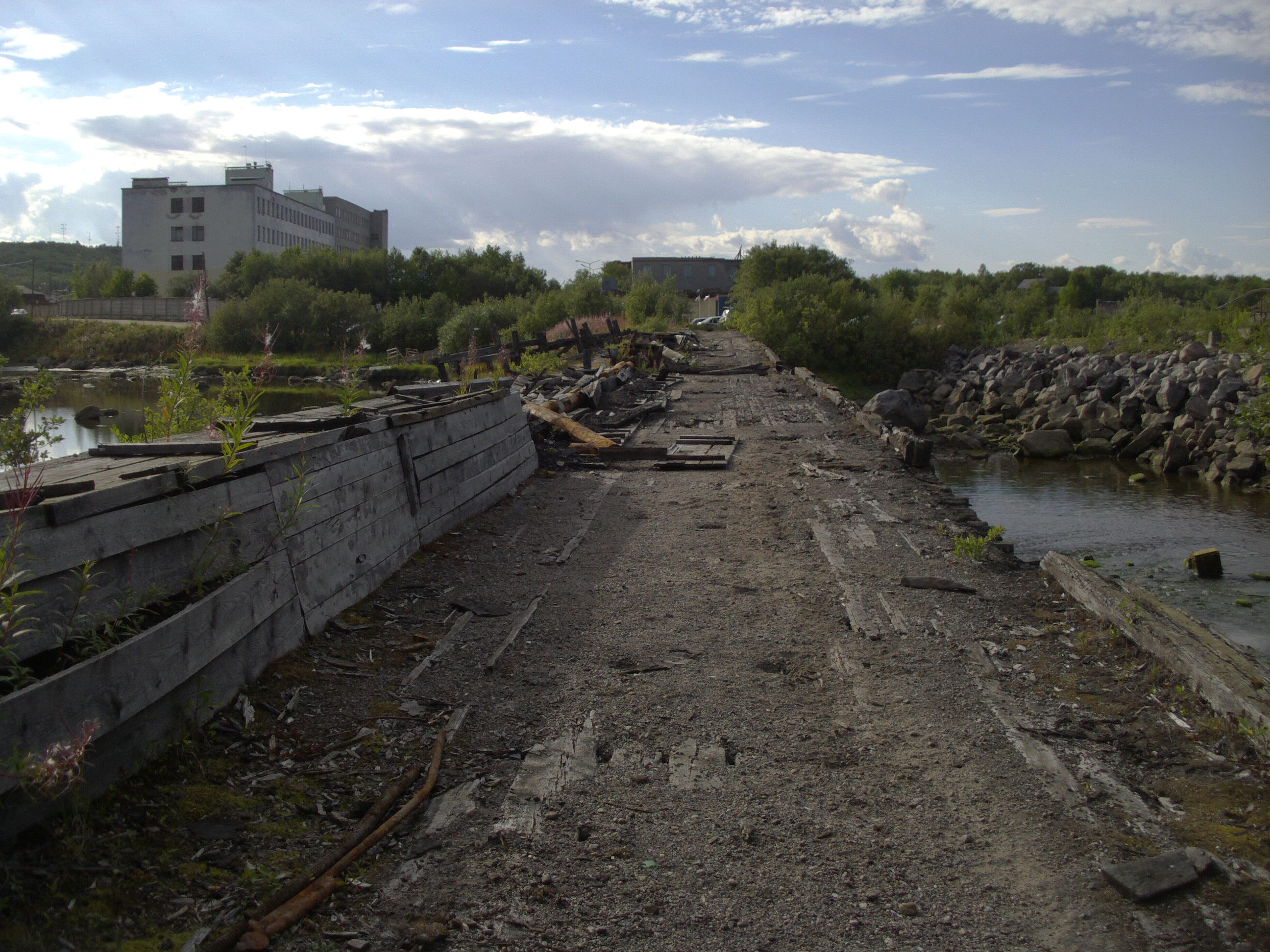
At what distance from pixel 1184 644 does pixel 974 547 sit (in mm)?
2249

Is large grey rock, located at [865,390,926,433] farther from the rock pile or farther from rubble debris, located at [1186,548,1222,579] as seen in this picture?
rubble debris, located at [1186,548,1222,579]

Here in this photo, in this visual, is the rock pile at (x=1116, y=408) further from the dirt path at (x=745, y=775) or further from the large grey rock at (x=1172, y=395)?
the dirt path at (x=745, y=775)

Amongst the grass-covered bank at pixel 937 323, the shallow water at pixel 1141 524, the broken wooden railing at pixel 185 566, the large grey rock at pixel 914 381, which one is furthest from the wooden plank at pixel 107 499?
the large grey rock at pixel 914 381

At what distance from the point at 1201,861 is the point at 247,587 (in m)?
3.69

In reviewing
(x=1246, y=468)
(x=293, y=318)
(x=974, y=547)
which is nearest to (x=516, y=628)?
(x=974, y=547)

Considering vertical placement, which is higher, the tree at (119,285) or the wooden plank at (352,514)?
the tree at (119,285)

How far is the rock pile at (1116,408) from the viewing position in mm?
Answer: 20703

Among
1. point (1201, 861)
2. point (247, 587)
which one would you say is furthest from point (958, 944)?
point (247, 587)

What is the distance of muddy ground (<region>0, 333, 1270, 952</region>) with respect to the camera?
98.7 inches

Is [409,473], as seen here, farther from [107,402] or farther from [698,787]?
[107,402]

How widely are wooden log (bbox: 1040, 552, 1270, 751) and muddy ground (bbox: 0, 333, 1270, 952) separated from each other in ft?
0.30

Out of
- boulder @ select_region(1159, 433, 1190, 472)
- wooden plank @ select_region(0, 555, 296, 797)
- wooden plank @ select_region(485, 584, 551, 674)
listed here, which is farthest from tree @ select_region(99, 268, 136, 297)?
wooden plank @ select_region(0, 555, 296, 797)

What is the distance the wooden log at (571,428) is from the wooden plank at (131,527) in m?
7.24

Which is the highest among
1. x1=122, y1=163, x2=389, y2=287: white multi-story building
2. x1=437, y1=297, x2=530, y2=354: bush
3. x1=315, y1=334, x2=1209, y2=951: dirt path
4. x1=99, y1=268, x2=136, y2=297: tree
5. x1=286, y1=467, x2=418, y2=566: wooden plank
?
x1=122, y1=163, x2=389, y2=287: white multi-story building
